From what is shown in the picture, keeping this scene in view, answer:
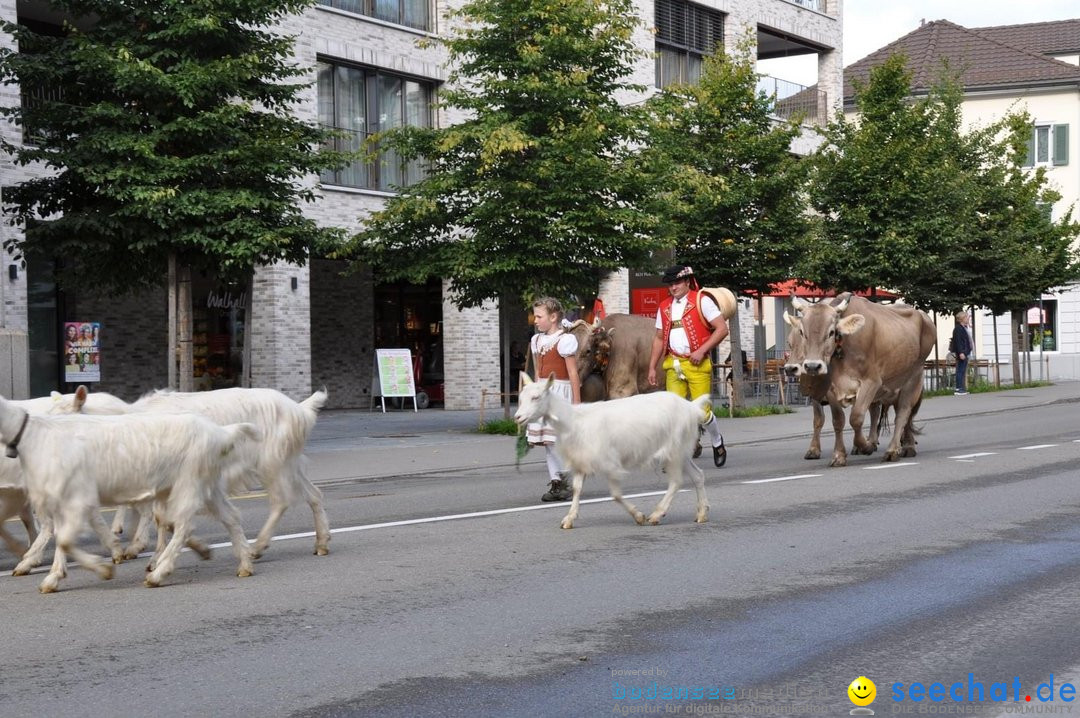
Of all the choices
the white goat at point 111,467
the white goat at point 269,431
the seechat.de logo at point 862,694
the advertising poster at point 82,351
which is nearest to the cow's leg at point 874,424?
the white goat at point 269,431

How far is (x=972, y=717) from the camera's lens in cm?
540

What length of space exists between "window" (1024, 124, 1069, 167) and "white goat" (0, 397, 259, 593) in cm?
5506

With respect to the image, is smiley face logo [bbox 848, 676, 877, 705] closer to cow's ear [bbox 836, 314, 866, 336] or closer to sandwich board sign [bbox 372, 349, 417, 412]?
cow's ear [bbox 836, 314, 866, 336]

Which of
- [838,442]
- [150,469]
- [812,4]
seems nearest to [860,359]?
[838,442]

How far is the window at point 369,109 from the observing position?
28.4 meters

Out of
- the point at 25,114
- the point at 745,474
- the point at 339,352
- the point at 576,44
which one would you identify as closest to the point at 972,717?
the point at 745,474

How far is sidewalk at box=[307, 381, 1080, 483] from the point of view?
17.7 metres

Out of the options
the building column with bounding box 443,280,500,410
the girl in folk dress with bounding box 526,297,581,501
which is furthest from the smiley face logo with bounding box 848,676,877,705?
the building column with bounding box 443,280,500,410

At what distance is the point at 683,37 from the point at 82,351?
68.7 ft

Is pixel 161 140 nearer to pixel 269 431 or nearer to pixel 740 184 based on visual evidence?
pixel 269 431

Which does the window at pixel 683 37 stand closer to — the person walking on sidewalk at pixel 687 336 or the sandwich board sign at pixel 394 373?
the sandwich board sign at pixel 394 373

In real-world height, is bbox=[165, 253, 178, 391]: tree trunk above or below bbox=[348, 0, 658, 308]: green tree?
below

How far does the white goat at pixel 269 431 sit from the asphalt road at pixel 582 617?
38 cm

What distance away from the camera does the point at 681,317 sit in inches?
529
